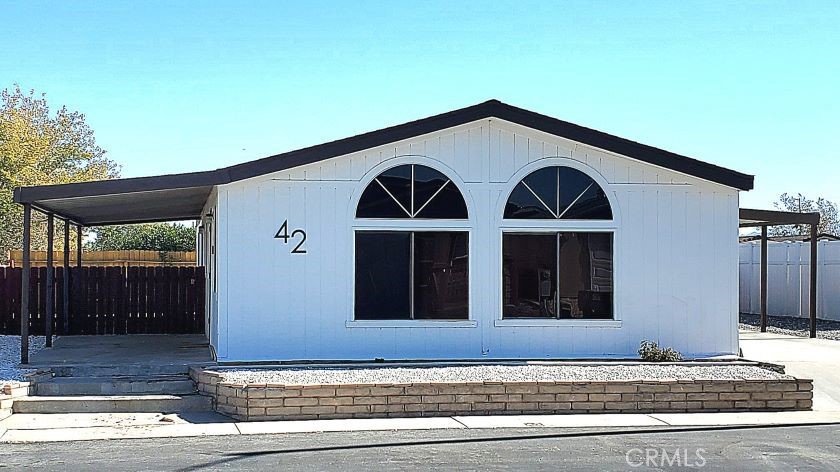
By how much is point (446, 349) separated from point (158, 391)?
4056 mm

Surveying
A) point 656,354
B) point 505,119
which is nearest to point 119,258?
point 505,119

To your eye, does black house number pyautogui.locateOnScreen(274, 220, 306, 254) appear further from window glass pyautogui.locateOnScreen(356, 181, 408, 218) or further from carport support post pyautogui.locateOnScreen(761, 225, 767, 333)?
carport support post pyautogui.locateOnScreen(761, 225, 767, 333)

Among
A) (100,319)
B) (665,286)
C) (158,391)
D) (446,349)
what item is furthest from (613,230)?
(100,319)

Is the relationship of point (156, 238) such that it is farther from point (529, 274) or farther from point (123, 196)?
point (529, 274)

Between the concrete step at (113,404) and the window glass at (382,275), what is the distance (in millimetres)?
2976

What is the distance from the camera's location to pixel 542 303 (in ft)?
47.2

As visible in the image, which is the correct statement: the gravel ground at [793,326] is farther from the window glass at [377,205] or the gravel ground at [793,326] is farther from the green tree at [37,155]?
the green tree at [37,155]

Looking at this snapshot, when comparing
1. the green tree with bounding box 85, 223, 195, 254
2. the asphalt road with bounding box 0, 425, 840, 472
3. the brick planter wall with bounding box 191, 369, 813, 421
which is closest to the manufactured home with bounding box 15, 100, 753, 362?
the brick planter wall with bounding box 191, 369, 813, 421

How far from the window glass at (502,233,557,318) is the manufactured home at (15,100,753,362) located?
0.07ft

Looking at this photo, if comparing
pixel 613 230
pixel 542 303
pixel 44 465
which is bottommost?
pixel 44 465

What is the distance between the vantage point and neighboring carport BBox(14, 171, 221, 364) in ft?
42.8

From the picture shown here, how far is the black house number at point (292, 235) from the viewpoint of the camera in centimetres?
1384

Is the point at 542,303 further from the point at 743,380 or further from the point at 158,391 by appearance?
the point at 158,391

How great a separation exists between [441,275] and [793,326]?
1247cm
